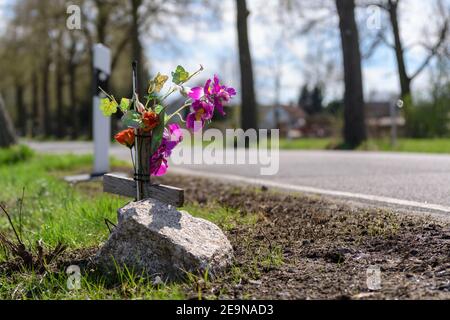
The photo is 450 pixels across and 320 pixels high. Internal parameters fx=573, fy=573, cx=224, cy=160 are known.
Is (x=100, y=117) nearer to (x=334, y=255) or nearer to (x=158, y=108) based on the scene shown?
(x=158, y=108)

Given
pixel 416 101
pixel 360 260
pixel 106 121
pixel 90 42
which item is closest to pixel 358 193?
pixel 360 260

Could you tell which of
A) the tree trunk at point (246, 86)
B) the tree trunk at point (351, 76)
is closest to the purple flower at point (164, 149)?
the tree trunk at point (351, 76)

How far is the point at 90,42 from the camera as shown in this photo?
99.3 ft

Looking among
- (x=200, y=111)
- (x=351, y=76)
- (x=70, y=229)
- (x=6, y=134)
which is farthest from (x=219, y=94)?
(x=351, y=76)

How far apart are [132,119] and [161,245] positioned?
2.44 feet

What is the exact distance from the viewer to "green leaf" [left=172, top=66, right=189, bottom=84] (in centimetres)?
318

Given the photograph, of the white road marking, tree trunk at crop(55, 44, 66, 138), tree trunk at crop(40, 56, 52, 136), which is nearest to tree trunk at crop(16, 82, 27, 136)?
tree trunk at crop(40, 56, 52, 136)

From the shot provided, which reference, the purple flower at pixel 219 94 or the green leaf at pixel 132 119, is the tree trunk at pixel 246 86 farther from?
the green leaf at pixel 132 119

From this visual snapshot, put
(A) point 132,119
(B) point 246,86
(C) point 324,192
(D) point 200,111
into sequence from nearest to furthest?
(A) point 132,119
(D) point 200,111
(C) point 324,192
(B) point 246,86

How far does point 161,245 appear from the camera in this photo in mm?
2762

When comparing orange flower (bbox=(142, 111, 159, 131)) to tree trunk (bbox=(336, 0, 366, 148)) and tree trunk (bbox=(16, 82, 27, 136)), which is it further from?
tree trunk (bbox=(16, 82, 27, 136))

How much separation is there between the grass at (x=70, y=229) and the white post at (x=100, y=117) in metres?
0.63

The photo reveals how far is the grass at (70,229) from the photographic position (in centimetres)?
261

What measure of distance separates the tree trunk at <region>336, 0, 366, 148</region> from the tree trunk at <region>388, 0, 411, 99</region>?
9153 mm
